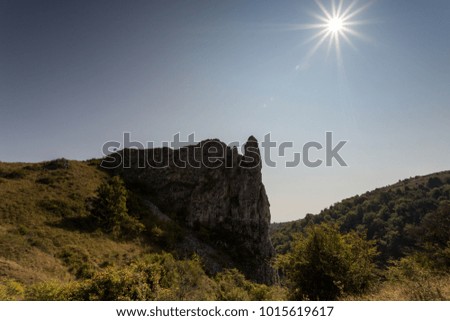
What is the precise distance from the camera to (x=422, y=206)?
106500 mm

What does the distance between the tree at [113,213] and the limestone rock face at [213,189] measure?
13.1 meters

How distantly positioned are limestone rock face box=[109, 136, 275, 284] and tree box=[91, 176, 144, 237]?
1306 cm

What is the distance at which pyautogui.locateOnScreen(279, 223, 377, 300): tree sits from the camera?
1225cm

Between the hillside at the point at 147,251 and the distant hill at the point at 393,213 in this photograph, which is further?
the distant hill at the point at 393,213

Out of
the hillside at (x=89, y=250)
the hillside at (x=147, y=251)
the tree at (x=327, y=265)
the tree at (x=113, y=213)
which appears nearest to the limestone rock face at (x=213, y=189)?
the hillside at (x=147, y=251)

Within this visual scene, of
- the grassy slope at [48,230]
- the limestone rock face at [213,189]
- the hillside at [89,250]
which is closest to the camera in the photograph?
the hillside at [89,250]

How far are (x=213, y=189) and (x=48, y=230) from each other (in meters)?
31.3

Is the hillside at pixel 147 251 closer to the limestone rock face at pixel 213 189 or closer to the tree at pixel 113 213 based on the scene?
the tree at pixel 113 213

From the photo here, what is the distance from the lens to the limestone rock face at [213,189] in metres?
51.5

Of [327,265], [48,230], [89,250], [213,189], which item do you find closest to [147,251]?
[89,250]

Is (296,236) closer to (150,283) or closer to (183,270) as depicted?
(150,283)

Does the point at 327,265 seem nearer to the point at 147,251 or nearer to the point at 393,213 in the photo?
the point at 147,251

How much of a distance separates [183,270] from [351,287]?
15.5 metres
